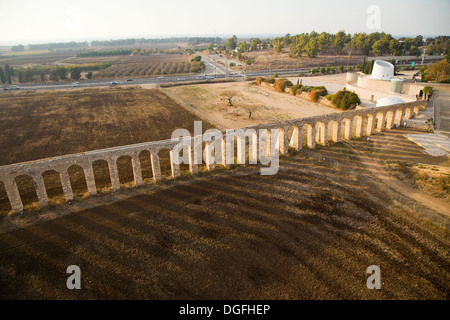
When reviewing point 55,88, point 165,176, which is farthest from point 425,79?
point 55,88

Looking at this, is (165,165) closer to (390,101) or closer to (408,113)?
(390,101)

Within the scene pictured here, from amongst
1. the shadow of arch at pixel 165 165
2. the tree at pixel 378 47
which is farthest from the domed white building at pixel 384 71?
the tree at pixel 378 47

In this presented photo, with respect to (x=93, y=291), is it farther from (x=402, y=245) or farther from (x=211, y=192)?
(x=402, y=245)

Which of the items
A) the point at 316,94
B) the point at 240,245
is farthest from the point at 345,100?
the point at 240,245

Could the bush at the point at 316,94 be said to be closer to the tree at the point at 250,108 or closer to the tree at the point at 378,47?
the tree at the point at 250,108

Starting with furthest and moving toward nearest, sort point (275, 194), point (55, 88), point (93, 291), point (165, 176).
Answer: point (55, 88) → point (165, 176) → point (275, 194) → point (93, 291)

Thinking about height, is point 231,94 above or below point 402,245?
above

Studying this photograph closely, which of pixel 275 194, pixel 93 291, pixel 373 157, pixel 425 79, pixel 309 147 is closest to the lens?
pixel 93 291
